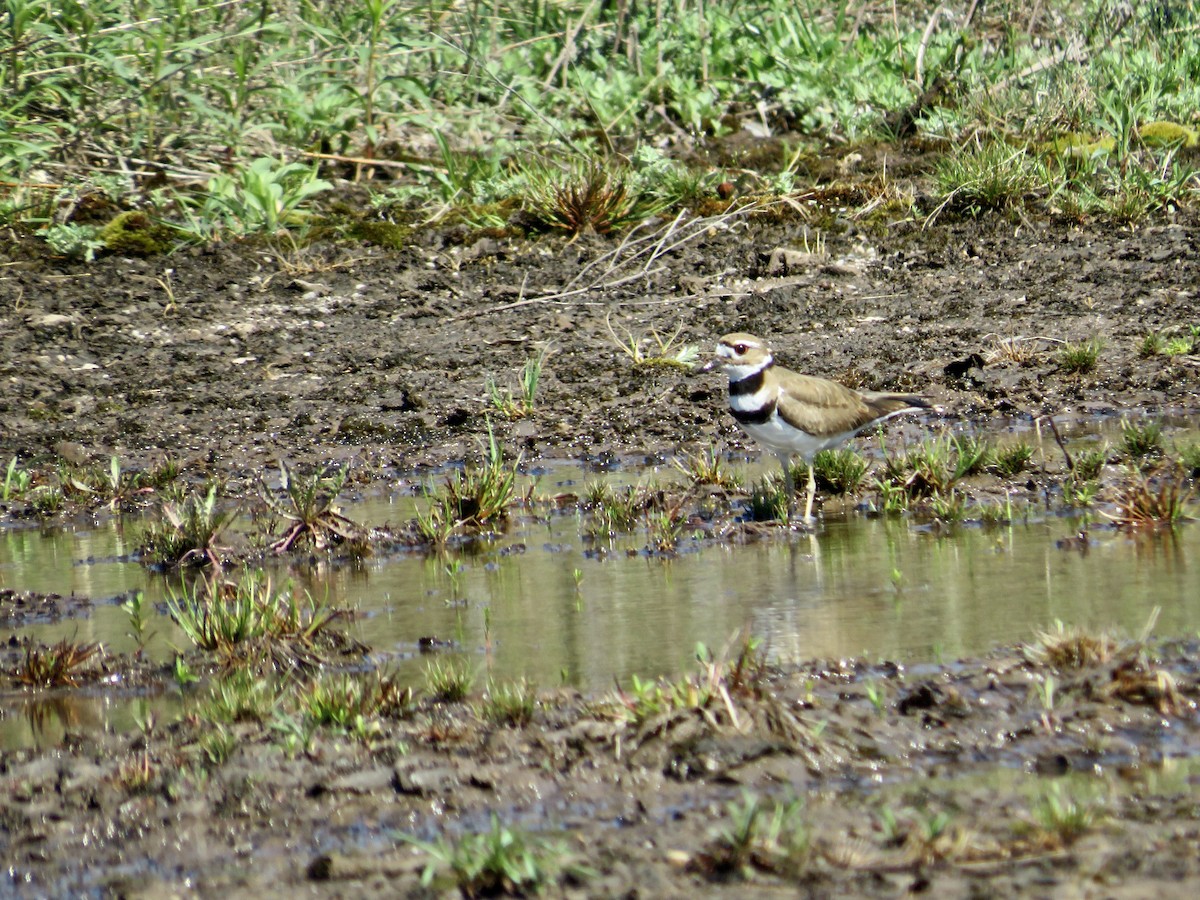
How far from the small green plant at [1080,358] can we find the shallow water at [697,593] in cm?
298

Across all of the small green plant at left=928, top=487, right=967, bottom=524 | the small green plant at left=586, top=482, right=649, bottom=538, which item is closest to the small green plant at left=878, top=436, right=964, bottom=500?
the small green plant at left=928, top=487, right=967, bottom=524

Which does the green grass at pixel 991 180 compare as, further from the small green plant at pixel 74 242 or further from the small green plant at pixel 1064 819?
the small green plant at pixel 1064 819

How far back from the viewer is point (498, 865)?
3977mm

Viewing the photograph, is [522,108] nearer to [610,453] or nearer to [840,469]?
[610,453]

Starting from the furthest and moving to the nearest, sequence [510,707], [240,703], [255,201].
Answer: [255,201] < [240,703] < [510,707]

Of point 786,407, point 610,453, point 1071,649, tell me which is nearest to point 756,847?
point 1071,649

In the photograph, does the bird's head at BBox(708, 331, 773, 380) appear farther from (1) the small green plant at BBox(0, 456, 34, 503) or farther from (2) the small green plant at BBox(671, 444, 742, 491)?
(1) the small green plant at BBox(0, 456, 34, 503)

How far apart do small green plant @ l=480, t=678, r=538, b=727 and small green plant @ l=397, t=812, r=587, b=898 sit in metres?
0.99

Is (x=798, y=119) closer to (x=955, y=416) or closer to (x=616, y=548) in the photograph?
(x=955, y=416)

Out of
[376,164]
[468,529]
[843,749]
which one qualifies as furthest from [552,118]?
[843,749]

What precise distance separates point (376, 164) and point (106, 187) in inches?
97.2

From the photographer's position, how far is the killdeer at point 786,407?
8352 millimetres

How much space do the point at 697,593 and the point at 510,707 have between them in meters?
1.97

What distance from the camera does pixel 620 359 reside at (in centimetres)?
1193
